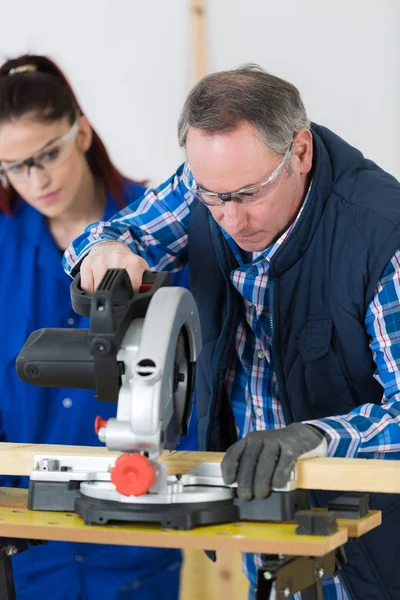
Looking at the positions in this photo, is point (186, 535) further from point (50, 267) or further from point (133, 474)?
point (50, 267)

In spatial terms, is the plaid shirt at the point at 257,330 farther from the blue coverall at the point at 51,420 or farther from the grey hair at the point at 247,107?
Result: the blue coverall at the point at 51,420

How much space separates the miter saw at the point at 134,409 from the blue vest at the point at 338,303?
1.69ft

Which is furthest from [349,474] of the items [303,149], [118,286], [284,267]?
[303,149]

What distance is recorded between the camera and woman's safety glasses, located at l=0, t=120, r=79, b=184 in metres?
3.29

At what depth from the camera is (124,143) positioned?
342cm

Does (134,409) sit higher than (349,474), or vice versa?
(134,409)

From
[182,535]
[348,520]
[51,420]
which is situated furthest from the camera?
[51,420]

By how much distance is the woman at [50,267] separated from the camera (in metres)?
3.09

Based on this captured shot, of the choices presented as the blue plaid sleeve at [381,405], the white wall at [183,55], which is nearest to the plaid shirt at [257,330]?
the blue plaid sleeve at [381,405]

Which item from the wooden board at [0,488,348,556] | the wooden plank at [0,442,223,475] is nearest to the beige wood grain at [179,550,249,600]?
the wooden plank at [0,442,223,475]

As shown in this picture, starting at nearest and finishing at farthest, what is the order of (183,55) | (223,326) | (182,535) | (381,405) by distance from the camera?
(182,535) → (381,405) → (223,326) → (183,55)

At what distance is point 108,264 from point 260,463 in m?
0.63

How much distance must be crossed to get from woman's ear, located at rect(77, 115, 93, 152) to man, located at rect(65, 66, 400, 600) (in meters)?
0.88

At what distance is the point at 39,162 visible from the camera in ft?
10.8
